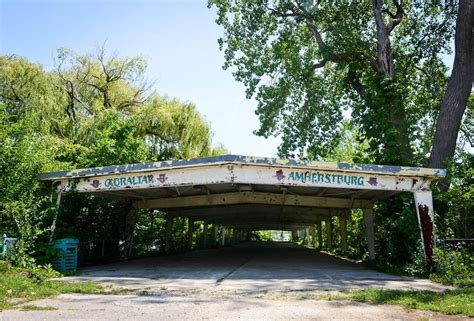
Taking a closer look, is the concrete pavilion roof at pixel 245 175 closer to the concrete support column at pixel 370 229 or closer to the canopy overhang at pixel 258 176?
the canopy overhang at pixel 258 176

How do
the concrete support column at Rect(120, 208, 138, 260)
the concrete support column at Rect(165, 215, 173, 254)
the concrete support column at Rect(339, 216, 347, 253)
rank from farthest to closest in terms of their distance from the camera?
1. the concrete support column at Rect(339, 216, 347, 253)
2. the concrete support column at Rect(165, 215, 173, 254)
3. the concrete support column at Rect(120, 208, 138, 260)

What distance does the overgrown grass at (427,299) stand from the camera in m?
6.74

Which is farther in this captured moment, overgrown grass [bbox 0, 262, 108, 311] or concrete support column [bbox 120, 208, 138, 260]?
concrete support column [bbox 120, 208, 138, 260]

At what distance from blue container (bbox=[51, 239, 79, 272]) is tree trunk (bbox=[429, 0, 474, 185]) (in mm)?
12738

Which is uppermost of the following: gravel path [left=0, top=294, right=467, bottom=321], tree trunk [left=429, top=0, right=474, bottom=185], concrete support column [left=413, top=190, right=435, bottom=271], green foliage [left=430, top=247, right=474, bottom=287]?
tree trunk [left=429, top=0, right=474, bottom=185]

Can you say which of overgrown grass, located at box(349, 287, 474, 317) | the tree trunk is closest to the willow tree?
the tree trunk

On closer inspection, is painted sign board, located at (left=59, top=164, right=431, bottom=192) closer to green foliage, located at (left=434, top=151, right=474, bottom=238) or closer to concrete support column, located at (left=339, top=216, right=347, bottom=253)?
green foliage, located at (left=434, top=151, right=474, bottom=238)

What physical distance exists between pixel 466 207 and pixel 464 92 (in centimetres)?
479

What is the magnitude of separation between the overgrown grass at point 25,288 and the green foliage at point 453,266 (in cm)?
779

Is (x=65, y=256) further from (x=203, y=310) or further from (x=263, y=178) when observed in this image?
(x=203, y=310)

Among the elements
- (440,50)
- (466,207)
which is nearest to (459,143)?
(440,50)

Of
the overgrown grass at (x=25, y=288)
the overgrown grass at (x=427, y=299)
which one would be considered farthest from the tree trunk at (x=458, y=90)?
the overgrown grass at (x=25, y=288)

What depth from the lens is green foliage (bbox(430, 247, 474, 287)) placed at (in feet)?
34.3

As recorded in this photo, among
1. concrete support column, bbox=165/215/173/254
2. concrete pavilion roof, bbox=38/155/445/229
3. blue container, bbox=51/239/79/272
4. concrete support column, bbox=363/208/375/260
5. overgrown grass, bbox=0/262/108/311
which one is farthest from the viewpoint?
concrete support column, bbox=165/215/173/254
